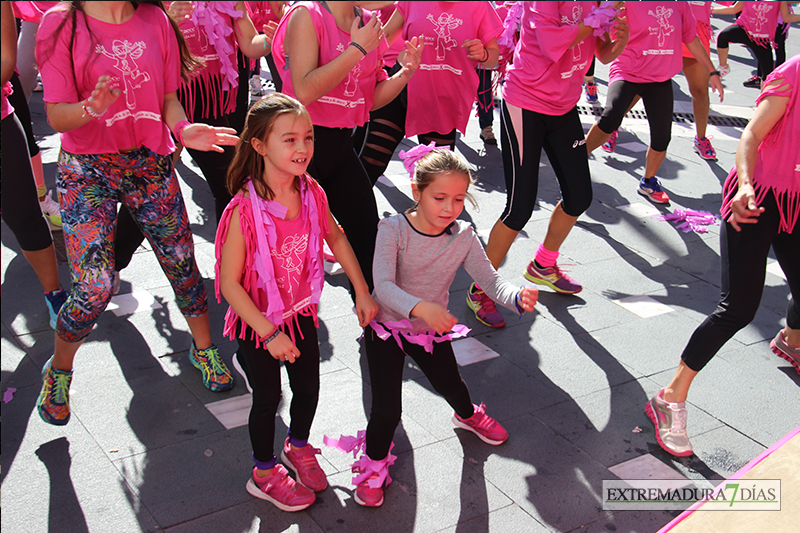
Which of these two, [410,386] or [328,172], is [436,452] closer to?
[410,386]

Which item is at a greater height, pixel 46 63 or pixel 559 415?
pixel 46 63

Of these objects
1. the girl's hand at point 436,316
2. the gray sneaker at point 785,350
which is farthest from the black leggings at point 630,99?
the girl's hand at point 436,316

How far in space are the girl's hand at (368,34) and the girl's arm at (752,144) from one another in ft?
5.00

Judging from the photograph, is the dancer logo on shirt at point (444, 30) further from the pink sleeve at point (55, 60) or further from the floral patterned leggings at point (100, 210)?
the pink sleeve at point (55, 60)

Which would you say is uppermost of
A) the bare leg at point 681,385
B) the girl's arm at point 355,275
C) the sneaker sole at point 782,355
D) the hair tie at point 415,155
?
the hair tie at point 415,155

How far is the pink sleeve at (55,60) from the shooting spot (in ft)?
7.82

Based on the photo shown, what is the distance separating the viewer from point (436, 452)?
2.89m

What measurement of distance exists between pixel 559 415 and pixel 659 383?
655 millimetres

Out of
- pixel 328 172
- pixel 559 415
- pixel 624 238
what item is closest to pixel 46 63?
pixel 328 172

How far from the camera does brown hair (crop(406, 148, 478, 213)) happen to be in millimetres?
2463

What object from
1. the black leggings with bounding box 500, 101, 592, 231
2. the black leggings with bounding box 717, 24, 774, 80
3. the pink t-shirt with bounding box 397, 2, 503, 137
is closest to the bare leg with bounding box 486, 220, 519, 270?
the black leggings with bounding box 500, 101, 592, 231

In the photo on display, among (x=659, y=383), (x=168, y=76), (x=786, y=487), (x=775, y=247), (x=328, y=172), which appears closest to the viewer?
(x=786, y=487)

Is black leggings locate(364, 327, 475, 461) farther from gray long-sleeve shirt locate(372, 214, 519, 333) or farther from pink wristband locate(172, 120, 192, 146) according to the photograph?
pink wristband locate(172, 120, 192, 146)

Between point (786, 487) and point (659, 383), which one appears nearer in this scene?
point (786, 487)
